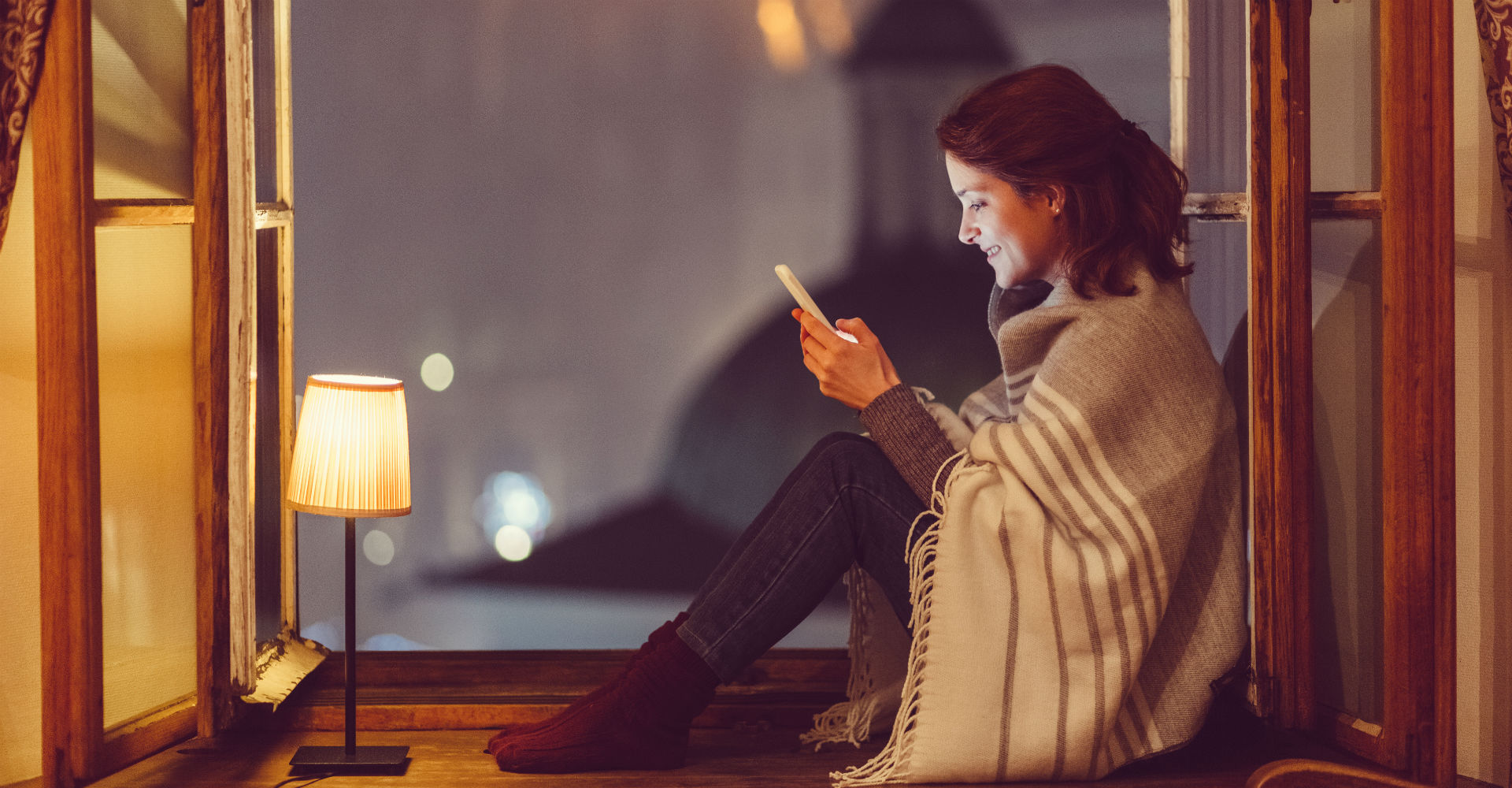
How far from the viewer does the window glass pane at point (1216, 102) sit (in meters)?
1.88

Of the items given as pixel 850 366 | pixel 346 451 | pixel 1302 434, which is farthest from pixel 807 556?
pixel 1302 434

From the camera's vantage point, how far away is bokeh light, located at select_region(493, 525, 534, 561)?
226cm

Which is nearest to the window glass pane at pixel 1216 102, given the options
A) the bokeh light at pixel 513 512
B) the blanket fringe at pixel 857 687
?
the blanket fringe at pixel 857 687

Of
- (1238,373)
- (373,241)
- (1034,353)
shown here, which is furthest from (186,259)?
(1238,373)

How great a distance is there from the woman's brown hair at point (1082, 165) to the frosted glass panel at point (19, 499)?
131 cm

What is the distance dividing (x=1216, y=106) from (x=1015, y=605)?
3.35 feet

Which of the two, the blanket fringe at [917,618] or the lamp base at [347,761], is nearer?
the blanket fringe at [917,618]

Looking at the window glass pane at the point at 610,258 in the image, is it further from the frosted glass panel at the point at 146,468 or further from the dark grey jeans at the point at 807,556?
the dark grey jeans at the point at 807,556

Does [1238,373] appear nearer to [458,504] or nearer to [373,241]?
[458,504]

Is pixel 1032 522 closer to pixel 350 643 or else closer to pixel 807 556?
pixel 807 556

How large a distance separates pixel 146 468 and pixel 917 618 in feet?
3.55

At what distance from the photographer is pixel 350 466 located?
1.53m

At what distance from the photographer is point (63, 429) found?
4.62 ft

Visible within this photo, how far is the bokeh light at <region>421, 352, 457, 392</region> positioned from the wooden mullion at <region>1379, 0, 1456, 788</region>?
162 cm
